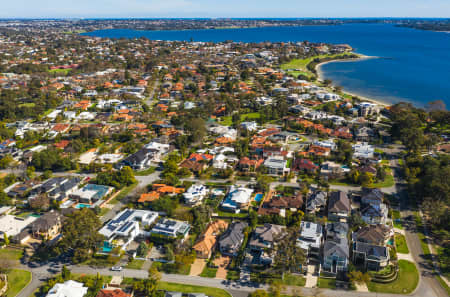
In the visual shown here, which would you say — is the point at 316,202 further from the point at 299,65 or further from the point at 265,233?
the point at 299,65

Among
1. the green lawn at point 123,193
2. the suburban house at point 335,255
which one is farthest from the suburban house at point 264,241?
the green lawn at point 123,193

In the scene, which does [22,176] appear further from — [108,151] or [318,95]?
[318,95]

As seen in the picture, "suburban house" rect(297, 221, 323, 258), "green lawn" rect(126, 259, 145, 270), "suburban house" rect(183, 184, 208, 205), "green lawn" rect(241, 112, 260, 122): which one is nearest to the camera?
"green lawn" rect(126, 259, 145, 270)

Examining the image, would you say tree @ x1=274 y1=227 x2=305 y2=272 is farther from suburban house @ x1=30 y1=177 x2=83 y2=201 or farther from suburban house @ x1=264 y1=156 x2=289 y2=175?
suburban house @ x1=30 y1=177 x2=83 y2=201

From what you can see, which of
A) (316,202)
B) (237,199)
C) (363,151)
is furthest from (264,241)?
(363,151)

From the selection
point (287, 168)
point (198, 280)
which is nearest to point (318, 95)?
point (287, 168)

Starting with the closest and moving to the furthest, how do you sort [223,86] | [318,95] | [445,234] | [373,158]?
[445,234] → [373,158] → [318,95] → [223,86]

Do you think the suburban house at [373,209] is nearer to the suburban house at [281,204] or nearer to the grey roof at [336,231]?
the grey roof at [336,231]

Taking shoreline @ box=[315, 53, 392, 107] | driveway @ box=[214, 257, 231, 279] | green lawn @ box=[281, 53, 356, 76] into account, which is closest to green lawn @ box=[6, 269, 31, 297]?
driveway @ box=[214, 257, 231, 279]
